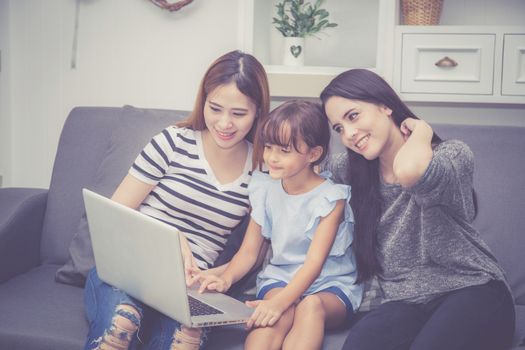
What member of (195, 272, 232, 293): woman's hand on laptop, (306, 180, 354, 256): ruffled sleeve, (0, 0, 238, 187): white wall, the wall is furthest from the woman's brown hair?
the wall

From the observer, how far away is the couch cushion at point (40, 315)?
4.41ft

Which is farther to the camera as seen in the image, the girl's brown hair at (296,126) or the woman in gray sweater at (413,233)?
the girl's brown hair at (296,126)

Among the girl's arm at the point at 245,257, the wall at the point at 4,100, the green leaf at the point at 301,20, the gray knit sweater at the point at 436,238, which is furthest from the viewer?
the wall at the point at 4,100

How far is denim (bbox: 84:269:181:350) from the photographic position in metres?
1.27

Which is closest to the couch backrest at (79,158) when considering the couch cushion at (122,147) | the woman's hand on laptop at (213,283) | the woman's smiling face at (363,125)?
the couch cushion at (122,147)

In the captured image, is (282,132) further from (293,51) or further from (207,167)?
(293,51)

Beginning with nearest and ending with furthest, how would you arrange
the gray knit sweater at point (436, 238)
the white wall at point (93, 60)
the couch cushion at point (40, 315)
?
1. the gray knit sweater at point (436, 238)
2. the couch cushion at point (40, 315)
3. the white wall at point (93, 60)

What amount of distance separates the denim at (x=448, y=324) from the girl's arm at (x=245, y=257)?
328 millimetres

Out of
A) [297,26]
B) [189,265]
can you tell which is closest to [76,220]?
[189,265]

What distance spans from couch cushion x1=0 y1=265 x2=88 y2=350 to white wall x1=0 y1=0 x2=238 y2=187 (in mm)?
861

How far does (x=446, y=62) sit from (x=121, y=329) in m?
1.17

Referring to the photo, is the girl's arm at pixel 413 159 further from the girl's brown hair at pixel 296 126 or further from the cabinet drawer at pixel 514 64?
the cabinet drawer at pixel 514 64

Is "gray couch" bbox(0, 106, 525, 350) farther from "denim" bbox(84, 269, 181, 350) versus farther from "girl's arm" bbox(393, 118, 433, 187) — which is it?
"girl's arm" bbox(393, 118, 433, 187)

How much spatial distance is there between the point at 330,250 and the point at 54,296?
0.69m
